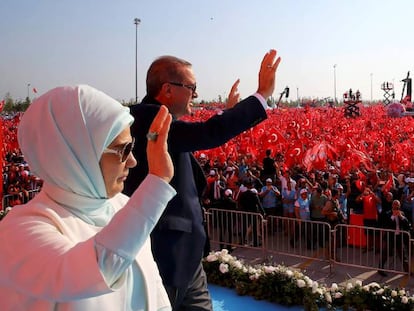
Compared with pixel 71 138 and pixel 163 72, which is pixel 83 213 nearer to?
pixel 71 138

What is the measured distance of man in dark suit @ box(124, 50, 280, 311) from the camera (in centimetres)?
208

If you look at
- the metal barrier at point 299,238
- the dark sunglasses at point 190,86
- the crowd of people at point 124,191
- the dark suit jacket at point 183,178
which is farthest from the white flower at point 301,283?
the dark sunglasses at point 190,86

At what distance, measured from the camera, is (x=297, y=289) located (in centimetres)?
582

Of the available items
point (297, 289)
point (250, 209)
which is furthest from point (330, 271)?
point (250, 209)

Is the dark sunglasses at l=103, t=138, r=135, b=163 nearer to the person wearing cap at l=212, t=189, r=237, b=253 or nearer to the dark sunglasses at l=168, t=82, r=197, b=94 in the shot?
the dark sunglasses at l=168, t=82, r=197, b=94

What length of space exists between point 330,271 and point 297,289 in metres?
2.00

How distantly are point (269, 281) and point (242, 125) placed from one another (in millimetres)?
4372

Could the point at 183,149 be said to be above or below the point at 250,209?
above

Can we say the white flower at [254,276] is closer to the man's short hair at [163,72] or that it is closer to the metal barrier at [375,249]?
the metal barrier at [375,249]

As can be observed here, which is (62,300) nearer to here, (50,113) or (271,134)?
(50,113)

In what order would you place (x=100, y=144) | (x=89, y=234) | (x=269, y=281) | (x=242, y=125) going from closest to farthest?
1. (x=100, y=144)
2. (x=89, y=234)
3. (x=242, y=125)
4. (x=269, y=281)

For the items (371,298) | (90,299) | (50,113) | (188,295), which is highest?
(50,113)

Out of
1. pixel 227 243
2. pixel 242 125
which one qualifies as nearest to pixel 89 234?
pixel 242 125

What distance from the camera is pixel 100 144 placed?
4.09 feet
